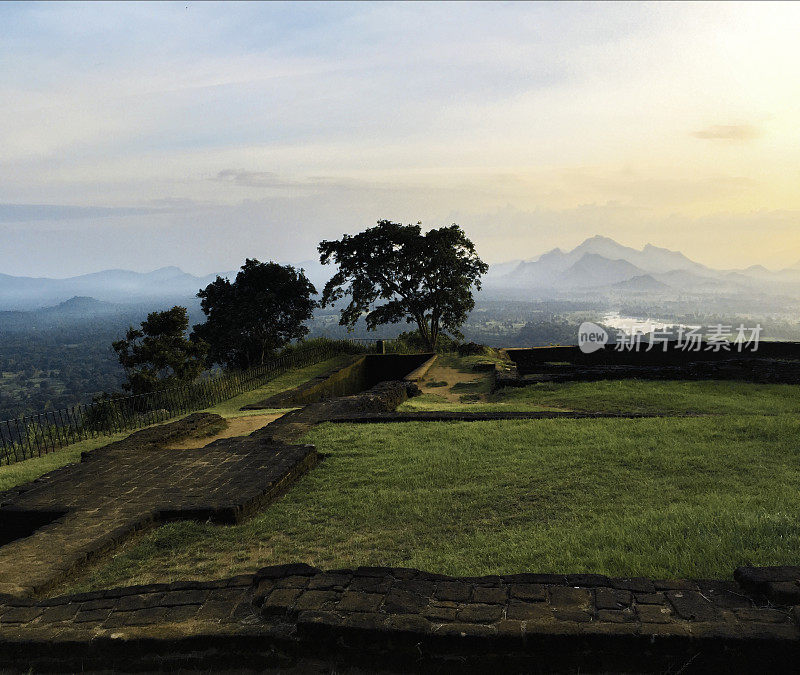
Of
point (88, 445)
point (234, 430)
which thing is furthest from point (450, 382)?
point (88, 445)

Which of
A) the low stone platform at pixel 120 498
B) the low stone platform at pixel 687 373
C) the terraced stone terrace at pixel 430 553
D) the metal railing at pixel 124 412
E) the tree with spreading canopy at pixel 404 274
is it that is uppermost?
the tree with spreading canopy at pixel 404 274

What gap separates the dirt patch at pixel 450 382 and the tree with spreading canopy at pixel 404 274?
828cm

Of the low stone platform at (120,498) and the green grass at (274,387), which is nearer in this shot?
the low stone platform at (120,498)

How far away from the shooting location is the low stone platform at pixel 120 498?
487 centimetres

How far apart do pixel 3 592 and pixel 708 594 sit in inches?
198

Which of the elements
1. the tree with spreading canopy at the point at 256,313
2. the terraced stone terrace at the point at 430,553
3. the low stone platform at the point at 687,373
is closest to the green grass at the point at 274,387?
the tree with spreading canopy at the point at 256,313

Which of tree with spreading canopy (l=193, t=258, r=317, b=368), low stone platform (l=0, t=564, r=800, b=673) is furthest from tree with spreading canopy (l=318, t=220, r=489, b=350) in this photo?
low stone platform (l=0, t=564, r=800, b=673)

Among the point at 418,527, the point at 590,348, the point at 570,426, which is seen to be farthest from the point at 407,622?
the point at 590,348

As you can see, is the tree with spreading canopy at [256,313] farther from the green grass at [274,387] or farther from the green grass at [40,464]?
the green grass at [40,464]

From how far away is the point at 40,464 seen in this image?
9078mm

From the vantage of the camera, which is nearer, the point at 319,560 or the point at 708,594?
the point at 708,594

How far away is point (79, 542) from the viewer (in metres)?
5.09

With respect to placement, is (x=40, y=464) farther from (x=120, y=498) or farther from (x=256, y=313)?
(x=256, y=313)

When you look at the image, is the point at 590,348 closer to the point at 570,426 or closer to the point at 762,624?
the point at 570,426
